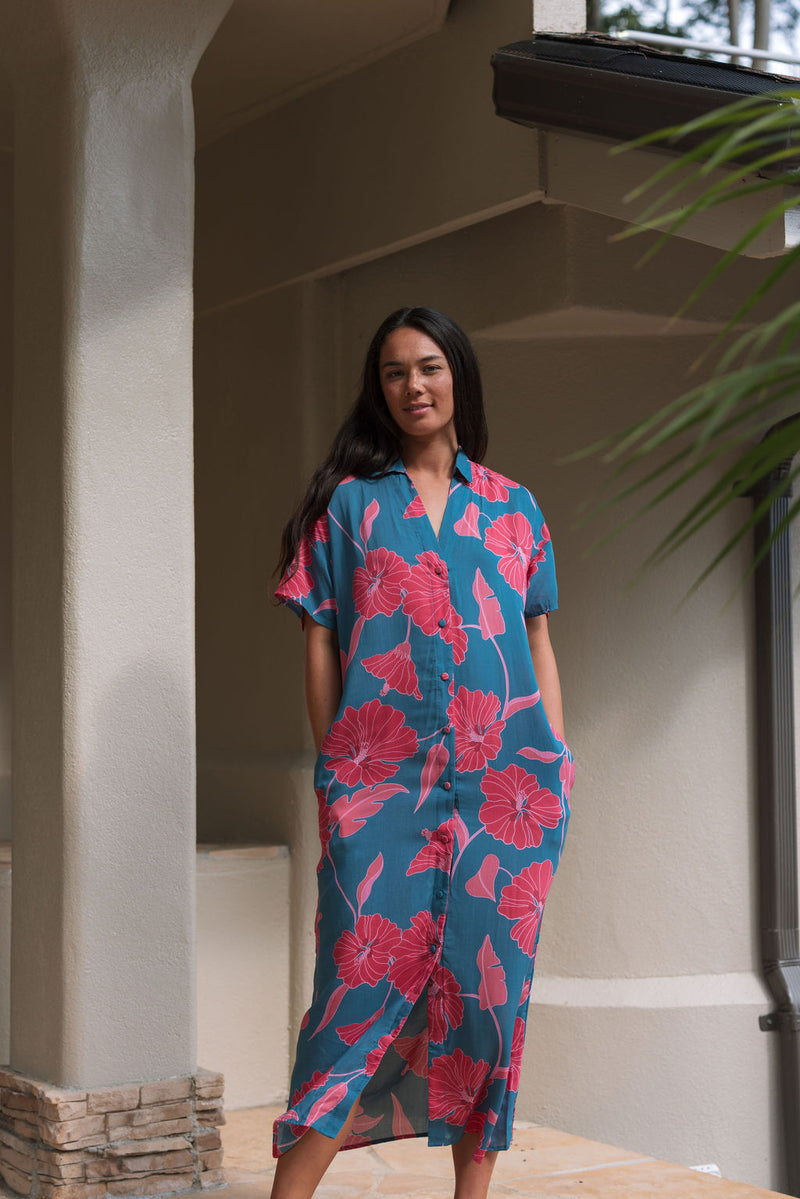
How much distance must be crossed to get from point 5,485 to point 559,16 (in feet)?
8.36

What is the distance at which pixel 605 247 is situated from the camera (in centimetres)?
415

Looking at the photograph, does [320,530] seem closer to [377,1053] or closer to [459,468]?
[459,468]

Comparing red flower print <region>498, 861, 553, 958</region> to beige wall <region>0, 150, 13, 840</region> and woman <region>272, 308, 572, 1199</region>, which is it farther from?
beige wall <region>0, 150, 13, 840</region>

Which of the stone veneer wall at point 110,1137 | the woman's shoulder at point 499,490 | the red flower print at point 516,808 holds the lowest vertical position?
the stone veneer wall at point 110,1137

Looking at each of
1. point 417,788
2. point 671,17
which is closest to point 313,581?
point 417,788

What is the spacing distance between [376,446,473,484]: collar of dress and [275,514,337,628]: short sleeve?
17 cm

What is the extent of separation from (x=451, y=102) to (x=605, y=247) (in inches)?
24.5

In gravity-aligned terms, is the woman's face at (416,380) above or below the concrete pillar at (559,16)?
below

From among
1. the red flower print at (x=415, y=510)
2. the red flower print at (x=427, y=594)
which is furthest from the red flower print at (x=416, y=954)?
the red flower print at (x=415, y=510)

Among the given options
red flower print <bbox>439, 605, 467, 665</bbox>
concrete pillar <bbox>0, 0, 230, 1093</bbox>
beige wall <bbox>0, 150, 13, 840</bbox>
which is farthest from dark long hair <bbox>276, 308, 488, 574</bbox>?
beige wall <bbox>0, 150, 13, 840</bbox>

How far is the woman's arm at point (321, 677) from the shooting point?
9.05 ft

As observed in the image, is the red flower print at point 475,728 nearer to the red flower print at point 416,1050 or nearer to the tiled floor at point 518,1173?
the red flower print at point 416,1050

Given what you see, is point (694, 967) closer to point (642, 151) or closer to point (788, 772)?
point (788, 772)

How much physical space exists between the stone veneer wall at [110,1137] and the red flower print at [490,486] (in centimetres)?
154
